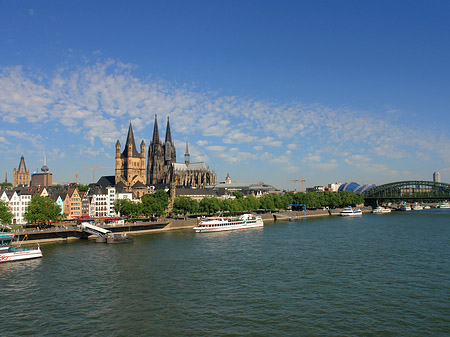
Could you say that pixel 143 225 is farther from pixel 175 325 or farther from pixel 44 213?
pixel 175 325

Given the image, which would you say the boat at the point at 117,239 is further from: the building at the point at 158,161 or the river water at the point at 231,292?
the building at the point at 158,161

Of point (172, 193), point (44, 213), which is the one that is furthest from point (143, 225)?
point (172, 193)

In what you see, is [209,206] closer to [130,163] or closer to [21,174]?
[130,163]

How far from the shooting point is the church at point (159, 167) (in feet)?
493

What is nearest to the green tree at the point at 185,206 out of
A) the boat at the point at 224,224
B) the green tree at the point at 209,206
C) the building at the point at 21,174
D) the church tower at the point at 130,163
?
the green tree at the point at 209,206

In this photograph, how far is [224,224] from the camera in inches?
3268

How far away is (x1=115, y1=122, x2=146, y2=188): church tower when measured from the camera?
485ft

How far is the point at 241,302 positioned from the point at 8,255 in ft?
99.5

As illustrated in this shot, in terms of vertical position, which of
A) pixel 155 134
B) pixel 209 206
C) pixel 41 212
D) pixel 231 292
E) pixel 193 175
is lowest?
pixel 231 292

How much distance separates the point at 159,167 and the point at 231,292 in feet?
505

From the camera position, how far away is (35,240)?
59.4 meters

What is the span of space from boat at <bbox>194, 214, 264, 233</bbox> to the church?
68.8 meters

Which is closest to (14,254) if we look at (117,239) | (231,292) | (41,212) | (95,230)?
(117,239)

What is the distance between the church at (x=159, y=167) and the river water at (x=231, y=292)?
10095cm
